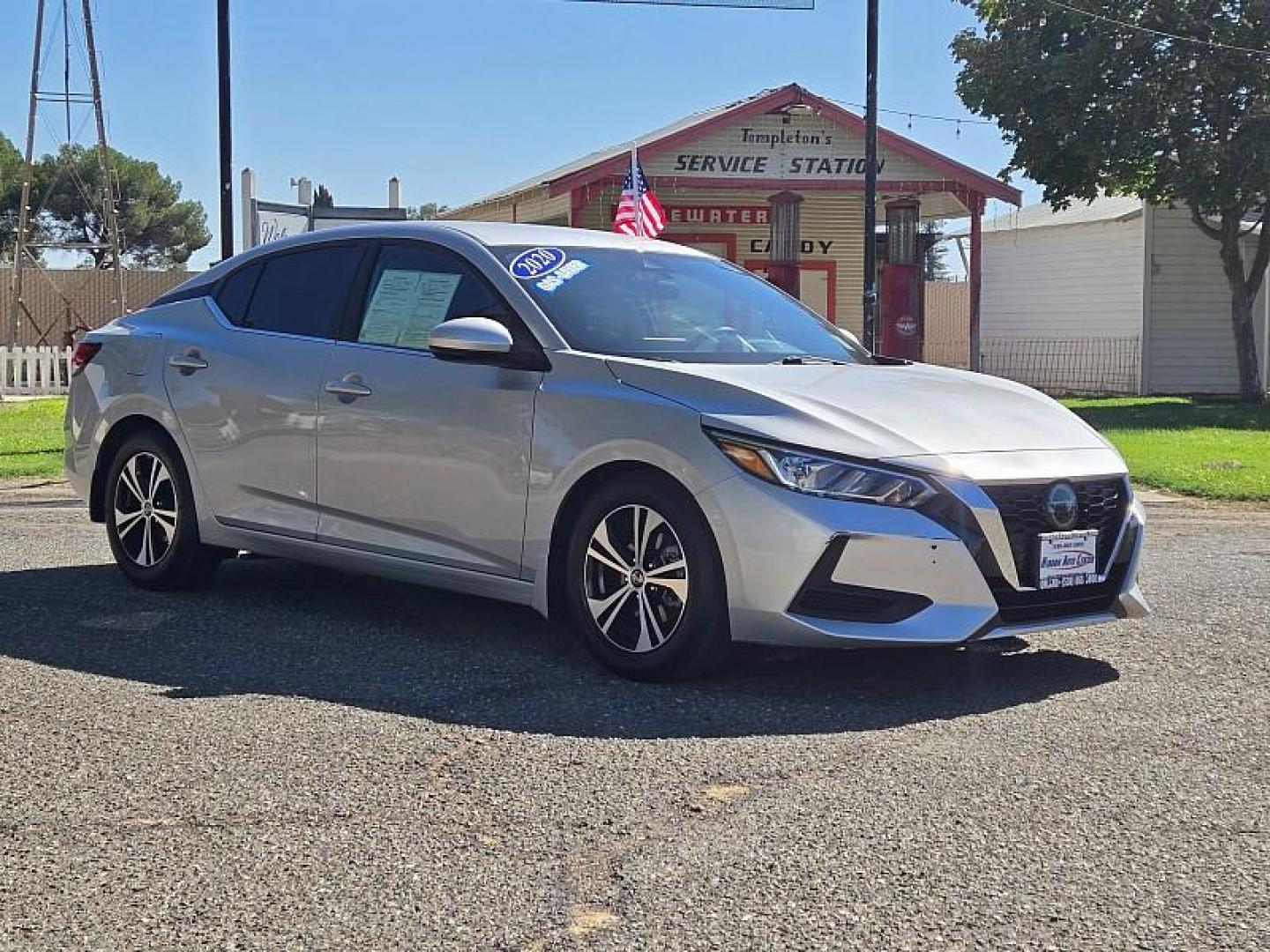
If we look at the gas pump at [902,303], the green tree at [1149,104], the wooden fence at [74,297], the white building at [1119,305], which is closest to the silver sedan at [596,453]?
the gas pump at [902,303]

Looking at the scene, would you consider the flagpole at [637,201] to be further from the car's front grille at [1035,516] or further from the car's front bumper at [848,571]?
the car's front bumper at [848,571]

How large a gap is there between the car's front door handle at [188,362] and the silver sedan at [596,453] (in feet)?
0.04

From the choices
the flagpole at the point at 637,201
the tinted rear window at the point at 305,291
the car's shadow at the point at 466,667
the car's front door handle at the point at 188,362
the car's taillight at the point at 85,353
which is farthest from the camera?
the flagpole at the point at 637,201

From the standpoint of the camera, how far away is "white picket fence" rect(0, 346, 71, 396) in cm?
2684

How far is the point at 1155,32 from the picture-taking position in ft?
82.3

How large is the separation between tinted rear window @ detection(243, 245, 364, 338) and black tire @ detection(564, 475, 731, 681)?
70.4 inches

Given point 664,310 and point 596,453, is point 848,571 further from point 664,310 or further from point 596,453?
point 664,310

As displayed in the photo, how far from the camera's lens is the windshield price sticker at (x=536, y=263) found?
6391 mm

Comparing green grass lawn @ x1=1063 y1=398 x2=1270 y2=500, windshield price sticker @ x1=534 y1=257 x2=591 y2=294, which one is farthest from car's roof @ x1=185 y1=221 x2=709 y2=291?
green grass lawn @ x1=1063 y1=398 x2=1270 y2=500

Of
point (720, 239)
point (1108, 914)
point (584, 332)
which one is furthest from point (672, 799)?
point (720, 239)

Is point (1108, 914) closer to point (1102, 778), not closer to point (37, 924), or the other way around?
point (1102, 778)

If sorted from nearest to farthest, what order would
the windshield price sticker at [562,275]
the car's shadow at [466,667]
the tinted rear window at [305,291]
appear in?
the car's shadow at [466,667] → the windshield price sticker at [562,275] → the tinted rear window at [305,291]

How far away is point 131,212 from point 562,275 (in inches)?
2461

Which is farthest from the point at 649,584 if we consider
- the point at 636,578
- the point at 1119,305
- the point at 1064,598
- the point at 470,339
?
the point at 1119,305
